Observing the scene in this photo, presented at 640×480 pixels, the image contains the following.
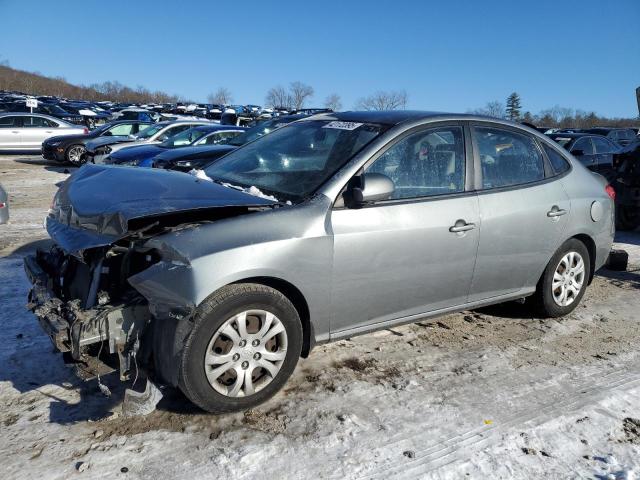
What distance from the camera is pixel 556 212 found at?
4559 mm

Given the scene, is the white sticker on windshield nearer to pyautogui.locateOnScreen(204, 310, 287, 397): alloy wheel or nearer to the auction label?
the auction label

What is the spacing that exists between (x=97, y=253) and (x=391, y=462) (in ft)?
6.54

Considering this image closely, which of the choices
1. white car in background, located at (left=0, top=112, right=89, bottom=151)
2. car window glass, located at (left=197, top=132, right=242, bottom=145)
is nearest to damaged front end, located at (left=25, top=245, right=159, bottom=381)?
car window glass, located at (left=197, top=132, right=242, bottom=145)

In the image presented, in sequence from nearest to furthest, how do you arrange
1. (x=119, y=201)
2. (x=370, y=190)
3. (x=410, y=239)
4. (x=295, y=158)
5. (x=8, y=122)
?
(x=119, y=201) < (x=370, y=190) < (x=410, y=239) < (x=295, y=158) < (x=8, y=122)

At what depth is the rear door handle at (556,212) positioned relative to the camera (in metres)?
4.51

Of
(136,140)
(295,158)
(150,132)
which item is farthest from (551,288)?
(150,132)

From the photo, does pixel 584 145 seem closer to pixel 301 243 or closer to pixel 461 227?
pixel 461 227

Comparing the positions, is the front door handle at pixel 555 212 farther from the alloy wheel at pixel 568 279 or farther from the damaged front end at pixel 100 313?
the damaged front end at pixel 100 313

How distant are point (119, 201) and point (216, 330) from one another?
959mm

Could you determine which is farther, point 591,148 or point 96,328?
point 591,148

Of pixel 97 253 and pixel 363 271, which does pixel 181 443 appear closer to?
pixel 97 253

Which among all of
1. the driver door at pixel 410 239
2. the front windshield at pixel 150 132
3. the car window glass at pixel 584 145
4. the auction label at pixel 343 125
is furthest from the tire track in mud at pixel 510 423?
the front windshield at pixel 150 132

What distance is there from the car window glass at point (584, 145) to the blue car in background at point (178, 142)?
769 centimetres

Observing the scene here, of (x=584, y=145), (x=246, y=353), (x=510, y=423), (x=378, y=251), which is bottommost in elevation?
(x=510, y=423)
